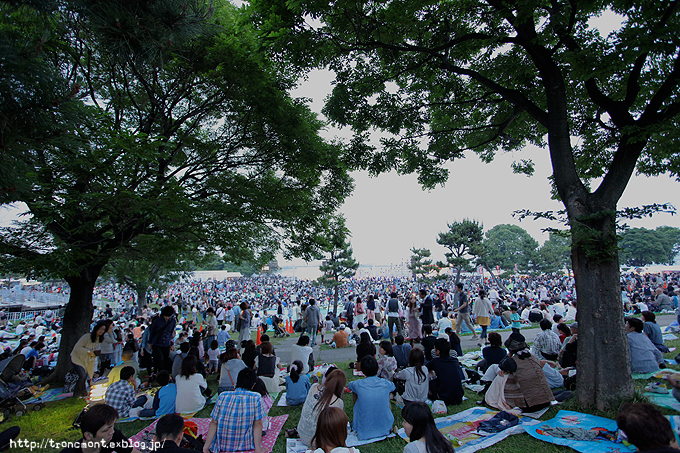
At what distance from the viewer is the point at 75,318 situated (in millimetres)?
8211

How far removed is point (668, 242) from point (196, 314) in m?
78.9

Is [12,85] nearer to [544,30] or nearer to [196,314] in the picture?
[544,30]

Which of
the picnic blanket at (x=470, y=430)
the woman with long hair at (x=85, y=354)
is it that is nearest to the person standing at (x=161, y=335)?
the woman with long hair at (x=85, y=354)

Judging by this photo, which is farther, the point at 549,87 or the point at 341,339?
the point at 341,339

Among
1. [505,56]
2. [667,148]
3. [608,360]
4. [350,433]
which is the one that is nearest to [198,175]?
[350,433]

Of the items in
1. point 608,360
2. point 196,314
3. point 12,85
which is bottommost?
point 196,314

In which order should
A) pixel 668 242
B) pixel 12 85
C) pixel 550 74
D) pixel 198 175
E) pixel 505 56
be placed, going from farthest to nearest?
pixel 668 242 < pixel 198 175 < pixel 505 56 < pixel 550 74 < pixel 12 85

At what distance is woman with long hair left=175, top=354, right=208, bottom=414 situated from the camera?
5277mm

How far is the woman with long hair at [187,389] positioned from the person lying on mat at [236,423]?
1861 millimetres

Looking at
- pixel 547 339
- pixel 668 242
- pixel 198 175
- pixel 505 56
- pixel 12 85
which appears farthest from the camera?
pixel 668 242

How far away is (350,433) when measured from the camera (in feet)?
14.8

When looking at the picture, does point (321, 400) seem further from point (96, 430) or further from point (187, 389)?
point (187, 389)

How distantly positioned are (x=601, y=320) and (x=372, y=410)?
3.39 metres

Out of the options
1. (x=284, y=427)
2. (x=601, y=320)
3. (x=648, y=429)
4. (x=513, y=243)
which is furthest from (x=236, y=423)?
(x=513, y=243)
